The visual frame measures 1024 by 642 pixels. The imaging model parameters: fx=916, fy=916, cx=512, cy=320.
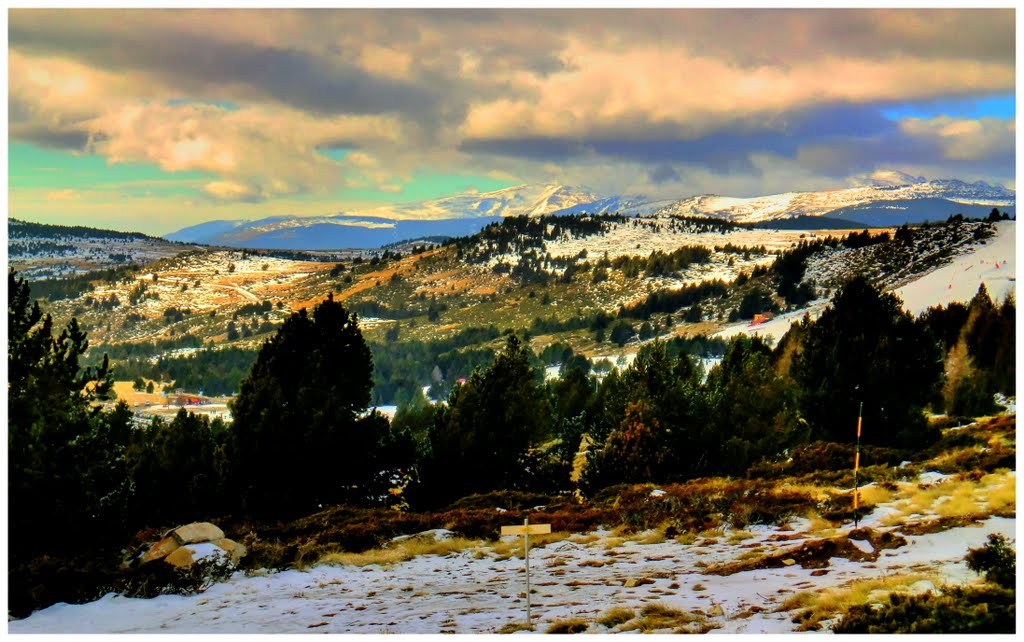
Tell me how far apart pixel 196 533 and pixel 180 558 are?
5.46 feet

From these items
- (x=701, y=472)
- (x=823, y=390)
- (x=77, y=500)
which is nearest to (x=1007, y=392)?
(x=823, y=390)

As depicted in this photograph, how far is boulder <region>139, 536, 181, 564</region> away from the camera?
19422 millimetres

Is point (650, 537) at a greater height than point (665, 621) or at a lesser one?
lesser

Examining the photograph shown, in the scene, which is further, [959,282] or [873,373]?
[959,282]

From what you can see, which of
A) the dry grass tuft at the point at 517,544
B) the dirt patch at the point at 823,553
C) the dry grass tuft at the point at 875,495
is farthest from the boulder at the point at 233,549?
the dry grass tuft at the point at 875,495

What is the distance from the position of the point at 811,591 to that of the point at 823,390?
1803 centimetres

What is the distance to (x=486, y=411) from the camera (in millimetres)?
30281

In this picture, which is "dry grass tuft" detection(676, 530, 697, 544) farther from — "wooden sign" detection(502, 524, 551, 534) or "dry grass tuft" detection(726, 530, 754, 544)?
"wooden sign" detection(502, 524, 551, 534)

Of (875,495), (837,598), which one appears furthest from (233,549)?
(875,495)

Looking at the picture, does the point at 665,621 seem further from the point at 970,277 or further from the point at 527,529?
the point at 970,277

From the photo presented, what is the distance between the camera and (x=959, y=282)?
6373 inches

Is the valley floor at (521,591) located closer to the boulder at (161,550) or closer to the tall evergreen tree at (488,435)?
the boulder at (161,550)

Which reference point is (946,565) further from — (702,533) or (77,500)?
(77,500)

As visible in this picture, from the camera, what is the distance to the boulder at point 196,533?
19.8m
